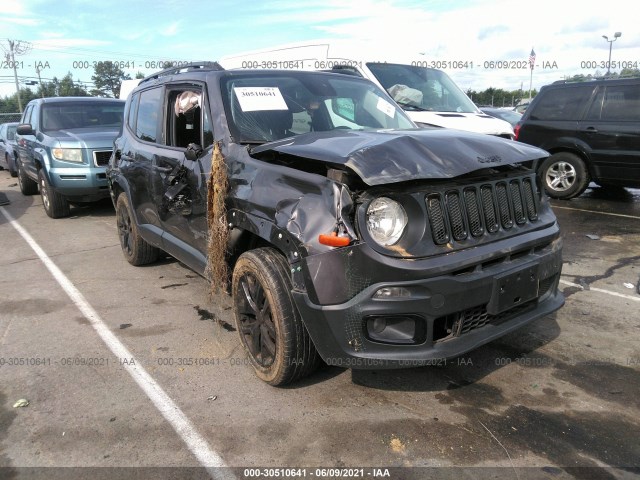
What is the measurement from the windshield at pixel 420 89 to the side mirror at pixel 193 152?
5084mm

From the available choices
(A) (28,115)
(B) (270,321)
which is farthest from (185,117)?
(A) (28,115)

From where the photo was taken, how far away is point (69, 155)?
7.84 m

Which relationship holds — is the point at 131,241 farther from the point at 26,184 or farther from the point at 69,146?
the point at 26,184

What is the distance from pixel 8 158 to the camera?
1347 centimetres

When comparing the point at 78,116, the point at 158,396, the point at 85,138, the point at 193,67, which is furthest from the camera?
the point at 78,116

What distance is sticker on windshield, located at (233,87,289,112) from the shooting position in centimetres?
351

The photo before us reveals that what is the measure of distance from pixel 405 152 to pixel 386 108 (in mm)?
1744

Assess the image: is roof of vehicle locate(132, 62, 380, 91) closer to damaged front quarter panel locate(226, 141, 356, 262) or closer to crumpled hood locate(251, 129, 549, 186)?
damaged front quarter panel locate(226, 141, 356, 262)

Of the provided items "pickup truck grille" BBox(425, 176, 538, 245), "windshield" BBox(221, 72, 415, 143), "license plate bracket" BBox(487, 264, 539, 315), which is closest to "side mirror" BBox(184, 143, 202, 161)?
"windshield" BBox(221, 72, 415, 143)

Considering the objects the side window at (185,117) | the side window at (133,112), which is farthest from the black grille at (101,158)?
the side window at (185,117)

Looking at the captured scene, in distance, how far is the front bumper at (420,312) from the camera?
2.42 metres

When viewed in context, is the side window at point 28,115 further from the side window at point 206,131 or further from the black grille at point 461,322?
the black grille at point 461,322

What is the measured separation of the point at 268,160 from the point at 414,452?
1.81 metres

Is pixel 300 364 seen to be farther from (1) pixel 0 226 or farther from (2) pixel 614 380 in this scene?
(1) pixel 0 226
